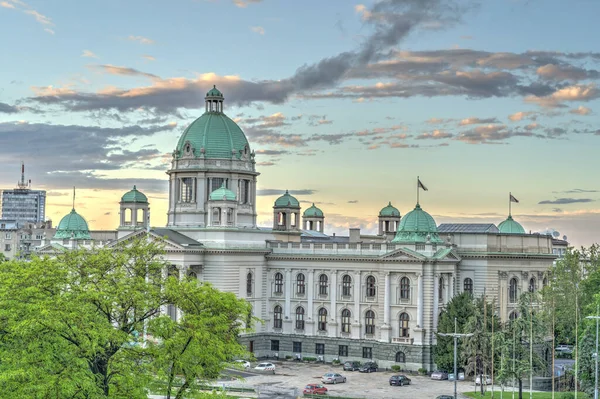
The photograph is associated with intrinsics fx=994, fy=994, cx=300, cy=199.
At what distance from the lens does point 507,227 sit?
124688 mm

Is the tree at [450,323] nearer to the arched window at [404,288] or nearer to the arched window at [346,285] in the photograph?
the arched window at [404,288]

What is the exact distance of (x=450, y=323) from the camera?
10725 centimetres

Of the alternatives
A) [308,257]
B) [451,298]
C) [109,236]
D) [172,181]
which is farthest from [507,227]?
[109,236]

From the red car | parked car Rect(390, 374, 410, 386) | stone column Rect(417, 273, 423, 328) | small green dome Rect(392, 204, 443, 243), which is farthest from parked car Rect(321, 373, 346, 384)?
small green dome Rect(392, 204, 443, 243)

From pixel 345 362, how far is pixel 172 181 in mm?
33885

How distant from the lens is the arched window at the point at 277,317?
123500 mm

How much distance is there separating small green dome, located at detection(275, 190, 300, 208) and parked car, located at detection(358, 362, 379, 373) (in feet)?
109

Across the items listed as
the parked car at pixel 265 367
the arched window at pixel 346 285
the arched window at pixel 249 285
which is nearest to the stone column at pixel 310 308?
the arched window at pixel 346 285

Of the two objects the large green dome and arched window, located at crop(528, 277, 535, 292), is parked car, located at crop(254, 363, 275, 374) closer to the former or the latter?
the large green dome

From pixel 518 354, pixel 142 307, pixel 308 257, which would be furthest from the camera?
pixel 308 257

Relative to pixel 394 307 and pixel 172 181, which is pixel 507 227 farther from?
pixel 172 181

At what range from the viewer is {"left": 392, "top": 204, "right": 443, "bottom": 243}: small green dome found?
113m

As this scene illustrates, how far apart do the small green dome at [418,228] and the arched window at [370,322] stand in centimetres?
941

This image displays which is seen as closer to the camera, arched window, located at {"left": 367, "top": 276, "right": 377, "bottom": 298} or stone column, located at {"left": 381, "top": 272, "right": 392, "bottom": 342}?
stone column, located at {"left": 381, "top": 272, "right": 392, "bottom": 342}
